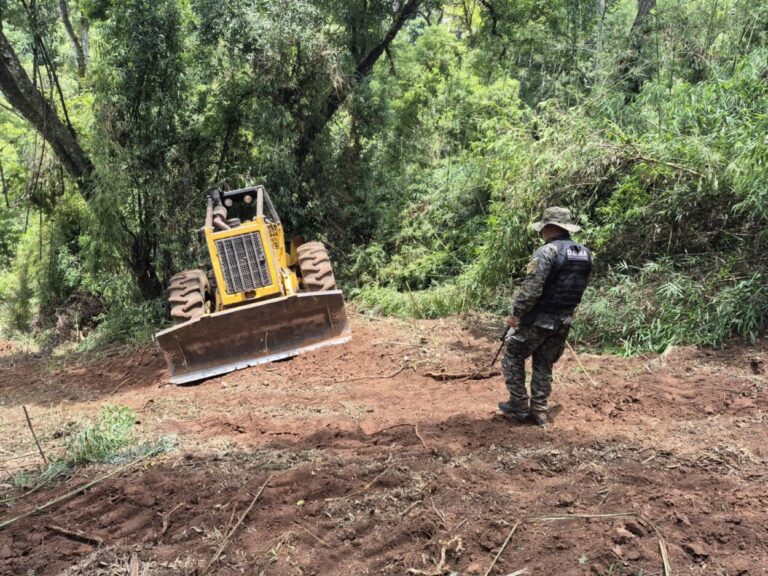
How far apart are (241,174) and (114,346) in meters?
3.76

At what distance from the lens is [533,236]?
7375 mm

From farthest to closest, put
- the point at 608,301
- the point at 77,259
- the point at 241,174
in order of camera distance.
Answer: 1. the point at 77,259
2. the point at 241,174
3. the point at 608,301

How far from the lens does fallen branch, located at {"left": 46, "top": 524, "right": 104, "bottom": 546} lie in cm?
304

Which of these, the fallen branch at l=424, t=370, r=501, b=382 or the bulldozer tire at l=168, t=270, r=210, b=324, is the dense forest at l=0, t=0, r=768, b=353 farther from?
the bulldozer tire at l=168, t=270, r=210, b=324

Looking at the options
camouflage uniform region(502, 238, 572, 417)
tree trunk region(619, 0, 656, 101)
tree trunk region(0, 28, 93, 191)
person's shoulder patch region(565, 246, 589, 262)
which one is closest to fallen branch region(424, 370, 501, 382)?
camouflage uniform region(502, 238, 572, 417)

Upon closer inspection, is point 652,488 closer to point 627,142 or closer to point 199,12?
point 627,142

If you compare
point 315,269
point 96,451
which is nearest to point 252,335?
point 315,269

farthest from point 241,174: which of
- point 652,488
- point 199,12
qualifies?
point 652,488

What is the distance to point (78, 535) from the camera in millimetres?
3104

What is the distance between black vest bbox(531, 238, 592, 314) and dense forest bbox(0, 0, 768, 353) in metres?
2.28

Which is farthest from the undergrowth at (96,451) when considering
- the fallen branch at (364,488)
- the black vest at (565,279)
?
the black vest at (565,279)

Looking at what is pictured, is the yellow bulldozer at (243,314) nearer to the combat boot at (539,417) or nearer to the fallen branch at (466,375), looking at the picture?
the fallen branch at (466,375)

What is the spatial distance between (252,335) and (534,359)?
3.71 m

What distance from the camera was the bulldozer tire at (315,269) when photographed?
784 centimetres
